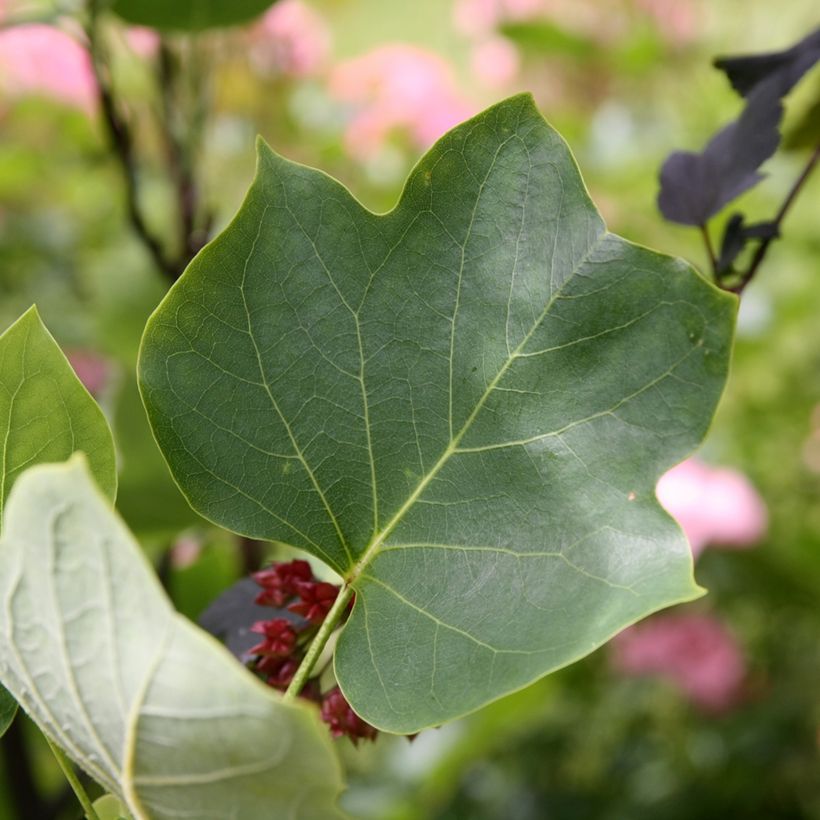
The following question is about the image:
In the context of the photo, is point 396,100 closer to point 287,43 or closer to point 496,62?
point 287,43

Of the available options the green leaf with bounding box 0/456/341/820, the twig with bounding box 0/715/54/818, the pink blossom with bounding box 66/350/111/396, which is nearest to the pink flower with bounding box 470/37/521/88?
the pink blossom with bounding box 66/350/111/396

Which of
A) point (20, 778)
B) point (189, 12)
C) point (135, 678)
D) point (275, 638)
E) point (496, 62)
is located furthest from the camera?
point (496, 62)

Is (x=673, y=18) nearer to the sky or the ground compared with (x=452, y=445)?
nearer to the ground

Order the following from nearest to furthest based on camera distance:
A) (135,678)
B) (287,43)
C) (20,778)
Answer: (135,678), (20,778), (287,43)

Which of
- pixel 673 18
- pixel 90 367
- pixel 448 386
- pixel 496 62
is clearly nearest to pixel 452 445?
pixel 448 386

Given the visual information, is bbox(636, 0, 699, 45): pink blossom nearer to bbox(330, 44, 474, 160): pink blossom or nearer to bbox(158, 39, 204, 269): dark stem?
bbox(330, 44, 474, 160): pink blossom

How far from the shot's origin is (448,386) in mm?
253

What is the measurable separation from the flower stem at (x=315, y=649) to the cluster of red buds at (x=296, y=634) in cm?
4

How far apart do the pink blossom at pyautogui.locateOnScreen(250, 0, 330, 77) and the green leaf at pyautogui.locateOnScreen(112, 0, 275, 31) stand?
0.67 m

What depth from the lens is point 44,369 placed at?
0.80 ft

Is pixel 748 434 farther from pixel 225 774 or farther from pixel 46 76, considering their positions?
pixel 225 774

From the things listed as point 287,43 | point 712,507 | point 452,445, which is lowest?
point 712,507

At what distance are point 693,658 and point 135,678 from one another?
97 cm

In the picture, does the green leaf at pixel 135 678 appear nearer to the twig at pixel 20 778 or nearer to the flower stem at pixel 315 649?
the flower stem at pixel 315 649
